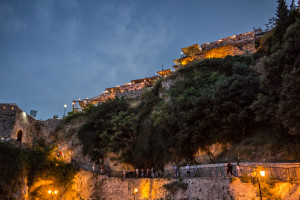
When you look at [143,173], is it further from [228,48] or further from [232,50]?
[228,48]

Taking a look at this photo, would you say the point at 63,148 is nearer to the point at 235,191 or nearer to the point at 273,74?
the point at 235,191

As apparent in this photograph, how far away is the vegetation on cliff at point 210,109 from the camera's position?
13984 mm

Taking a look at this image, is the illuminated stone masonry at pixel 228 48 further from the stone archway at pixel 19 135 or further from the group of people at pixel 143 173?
the stone archway at pixel 19 135

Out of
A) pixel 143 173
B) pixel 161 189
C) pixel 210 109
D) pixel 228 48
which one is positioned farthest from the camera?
pixel 228 48

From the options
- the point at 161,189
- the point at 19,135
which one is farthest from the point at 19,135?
the point at 161,189

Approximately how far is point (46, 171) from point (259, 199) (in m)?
22.0

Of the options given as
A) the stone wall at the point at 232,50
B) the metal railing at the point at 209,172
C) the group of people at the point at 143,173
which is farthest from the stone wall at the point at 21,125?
the stone wall at the point at 232,50

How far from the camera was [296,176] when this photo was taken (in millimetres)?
11570

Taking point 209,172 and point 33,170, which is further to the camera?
point 33,170

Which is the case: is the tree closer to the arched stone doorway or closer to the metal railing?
the metal railing

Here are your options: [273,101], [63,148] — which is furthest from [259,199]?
[63,148]

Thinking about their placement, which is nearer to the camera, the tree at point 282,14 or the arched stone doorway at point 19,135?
the tree at point 282,14

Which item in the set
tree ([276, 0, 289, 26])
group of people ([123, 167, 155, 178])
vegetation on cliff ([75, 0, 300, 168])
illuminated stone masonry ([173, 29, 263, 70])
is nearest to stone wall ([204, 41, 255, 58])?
illuminated stone masonry ([173, 29, 263, 70])

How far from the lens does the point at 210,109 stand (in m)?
21.2
